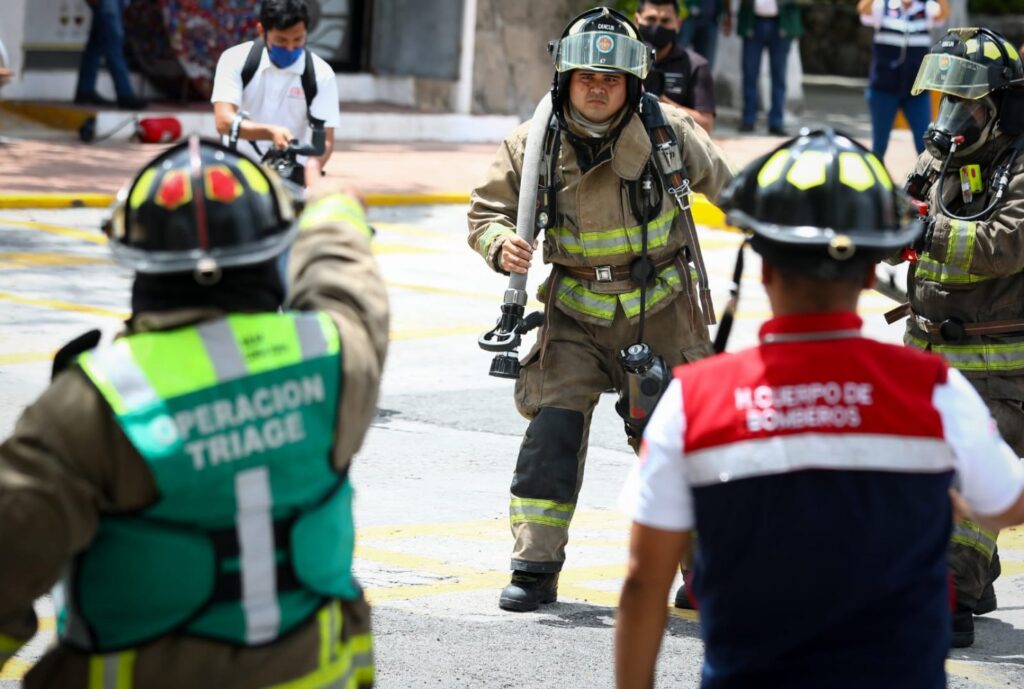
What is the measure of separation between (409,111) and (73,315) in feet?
32.4

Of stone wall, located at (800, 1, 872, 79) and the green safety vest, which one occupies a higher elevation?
the green safety vest

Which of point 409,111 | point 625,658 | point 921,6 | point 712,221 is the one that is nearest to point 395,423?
point 625,658

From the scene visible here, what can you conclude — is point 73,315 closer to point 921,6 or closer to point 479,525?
point 479,525

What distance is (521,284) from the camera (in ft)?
19.9

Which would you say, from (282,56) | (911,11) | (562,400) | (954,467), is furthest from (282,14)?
(911,11)

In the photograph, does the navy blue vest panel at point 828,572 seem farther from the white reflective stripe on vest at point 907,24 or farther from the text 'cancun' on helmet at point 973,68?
the white reflective stripe on vest at point 907,24

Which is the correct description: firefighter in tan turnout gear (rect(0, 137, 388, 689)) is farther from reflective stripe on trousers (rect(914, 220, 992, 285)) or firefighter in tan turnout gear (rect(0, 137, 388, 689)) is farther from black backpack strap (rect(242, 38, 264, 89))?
black backpack strap (rect(242, 38, 264, 89))

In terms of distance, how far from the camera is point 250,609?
2.82m

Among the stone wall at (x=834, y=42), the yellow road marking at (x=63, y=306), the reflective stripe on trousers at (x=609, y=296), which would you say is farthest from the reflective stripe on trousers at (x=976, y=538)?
the stone wall at (x=834, y=42)

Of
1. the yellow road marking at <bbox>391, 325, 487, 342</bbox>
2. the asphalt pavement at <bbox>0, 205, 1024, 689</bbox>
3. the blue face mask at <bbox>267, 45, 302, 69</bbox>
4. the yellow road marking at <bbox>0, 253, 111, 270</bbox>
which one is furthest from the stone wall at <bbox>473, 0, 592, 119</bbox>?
the blue face mask at <bbox>267, 45, 302, 69</bbox>

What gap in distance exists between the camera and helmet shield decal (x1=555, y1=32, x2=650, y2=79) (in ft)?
19.5

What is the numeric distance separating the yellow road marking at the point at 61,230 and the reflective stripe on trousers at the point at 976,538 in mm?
7837

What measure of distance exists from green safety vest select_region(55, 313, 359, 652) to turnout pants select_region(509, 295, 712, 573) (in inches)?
124

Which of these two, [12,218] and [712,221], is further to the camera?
[712,221]
